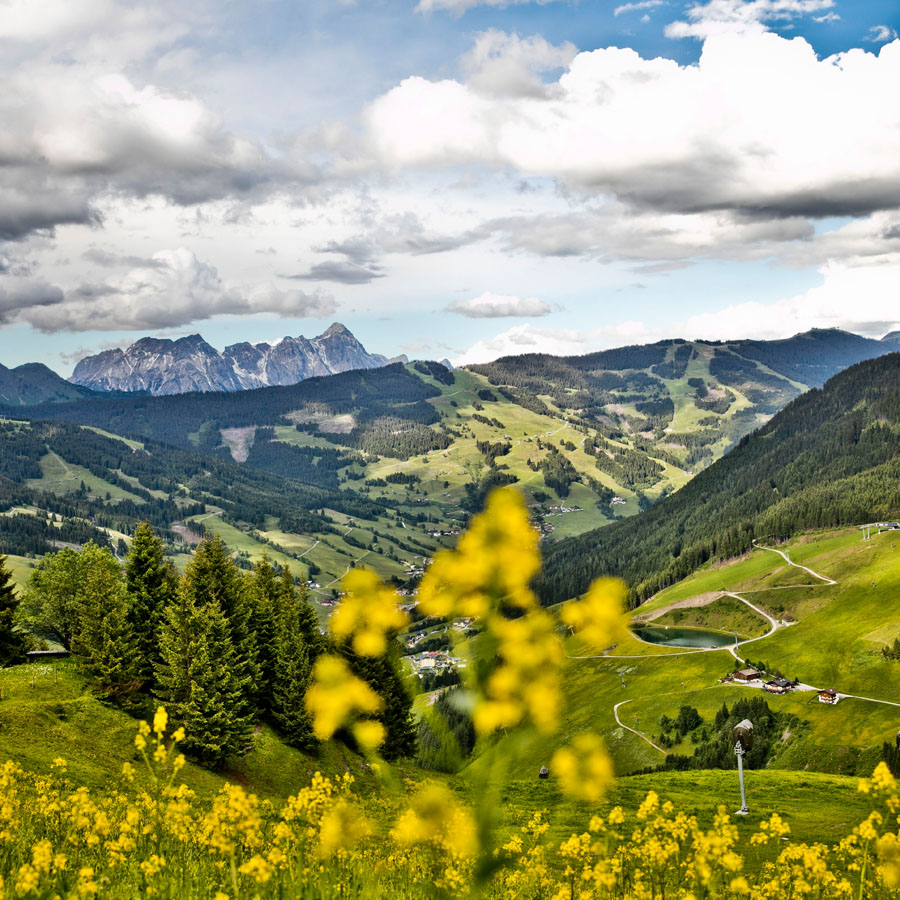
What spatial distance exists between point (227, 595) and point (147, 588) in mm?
8678

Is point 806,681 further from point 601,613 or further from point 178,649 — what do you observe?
point 601,613

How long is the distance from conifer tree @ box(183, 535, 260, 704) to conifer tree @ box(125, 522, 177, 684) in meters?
3.91

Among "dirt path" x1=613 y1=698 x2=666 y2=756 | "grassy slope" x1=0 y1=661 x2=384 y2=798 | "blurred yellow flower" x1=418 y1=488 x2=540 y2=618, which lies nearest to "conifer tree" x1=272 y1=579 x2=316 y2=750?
"grassy slope" x1=0 y1=661 x2=384 y2=798

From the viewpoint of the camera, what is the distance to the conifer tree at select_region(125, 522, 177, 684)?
213ft

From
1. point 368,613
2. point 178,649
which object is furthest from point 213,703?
point 368,613

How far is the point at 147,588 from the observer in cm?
6781

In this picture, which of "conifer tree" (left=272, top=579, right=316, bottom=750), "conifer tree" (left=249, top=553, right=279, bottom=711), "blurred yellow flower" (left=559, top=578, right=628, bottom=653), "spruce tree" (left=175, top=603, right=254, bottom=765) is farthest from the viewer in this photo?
"conifer tree" (left=249, top=553, right=279, bottom=711)

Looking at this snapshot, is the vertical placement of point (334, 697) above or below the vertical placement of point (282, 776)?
above

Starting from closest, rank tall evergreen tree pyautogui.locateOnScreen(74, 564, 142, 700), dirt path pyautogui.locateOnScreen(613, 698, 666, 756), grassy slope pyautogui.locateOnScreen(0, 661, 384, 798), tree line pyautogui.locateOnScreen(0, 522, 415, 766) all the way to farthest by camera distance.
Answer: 1. grassy slope pyautogui.locateOnScreen(0, 661, 384, 798)
2. tree line pyautogui.locateOnScreen(0, 522, 415, 766)
3. tall evergreen tree pyautogui.locateOnScreen(74, 564, 142, 700)
4. dirt path pyautogui.locateOnScreen(613, 698, 666, 756)

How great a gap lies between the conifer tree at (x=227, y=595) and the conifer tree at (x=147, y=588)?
3.91 meters

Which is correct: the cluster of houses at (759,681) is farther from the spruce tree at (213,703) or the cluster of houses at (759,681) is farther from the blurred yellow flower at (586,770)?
the blurred yellow flower at (586,770)

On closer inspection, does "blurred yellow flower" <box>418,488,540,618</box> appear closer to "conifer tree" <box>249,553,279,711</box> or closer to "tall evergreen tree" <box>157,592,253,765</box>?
"tall evergreen tree" <box>157,592,253,765</box>

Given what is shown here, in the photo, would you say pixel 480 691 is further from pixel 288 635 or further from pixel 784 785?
pixel 784 785

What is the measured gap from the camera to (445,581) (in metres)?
5.24
